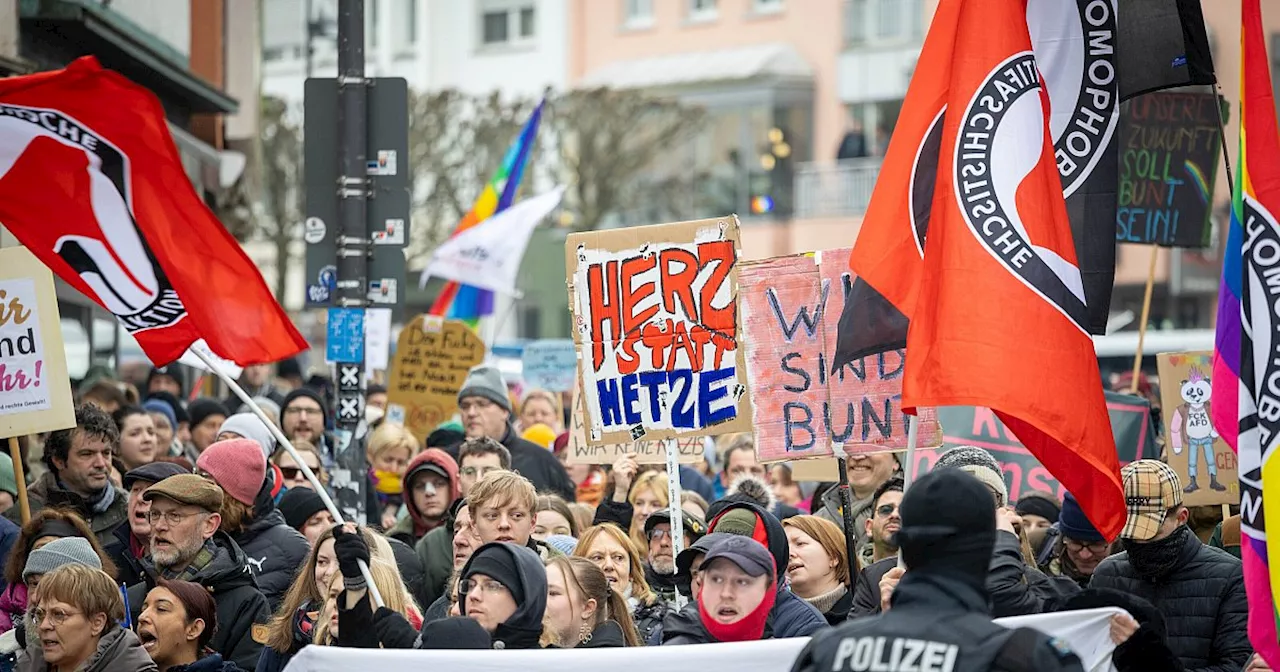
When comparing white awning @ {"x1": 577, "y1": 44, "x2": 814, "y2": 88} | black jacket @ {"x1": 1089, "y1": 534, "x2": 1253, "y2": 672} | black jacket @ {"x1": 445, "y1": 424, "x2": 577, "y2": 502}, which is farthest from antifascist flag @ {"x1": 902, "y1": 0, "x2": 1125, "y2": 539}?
white awning @ {"x1": 577, "y1": 44, "x2": 814, "y2": 88}

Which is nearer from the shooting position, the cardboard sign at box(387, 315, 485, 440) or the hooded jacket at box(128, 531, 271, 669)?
the hooded jacket at box(128, 531, 271, 669)

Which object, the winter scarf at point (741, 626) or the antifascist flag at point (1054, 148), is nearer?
the winter scarf at point (741, 626)

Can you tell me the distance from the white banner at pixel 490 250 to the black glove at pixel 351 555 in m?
11.9

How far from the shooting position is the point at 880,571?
7.05 m

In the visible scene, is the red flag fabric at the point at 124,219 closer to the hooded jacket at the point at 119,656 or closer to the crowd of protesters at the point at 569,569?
the crowd of protesters at the point at 569,569

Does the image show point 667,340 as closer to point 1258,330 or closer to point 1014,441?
point 1014,441

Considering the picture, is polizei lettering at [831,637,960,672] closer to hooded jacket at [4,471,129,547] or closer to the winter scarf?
the winter scarf

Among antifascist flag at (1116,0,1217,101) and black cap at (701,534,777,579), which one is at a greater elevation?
antifascist flag at (1116,0,1217,101)

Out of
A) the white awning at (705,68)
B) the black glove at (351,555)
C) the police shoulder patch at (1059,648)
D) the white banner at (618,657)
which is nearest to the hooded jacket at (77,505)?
the black glove at (351,555)

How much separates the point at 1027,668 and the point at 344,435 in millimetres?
6330

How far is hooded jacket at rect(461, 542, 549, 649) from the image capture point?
594 cm

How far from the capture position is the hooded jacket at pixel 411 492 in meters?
9.29

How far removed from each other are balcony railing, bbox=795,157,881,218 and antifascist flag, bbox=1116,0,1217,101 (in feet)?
109

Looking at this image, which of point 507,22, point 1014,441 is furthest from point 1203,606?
point 507,22
